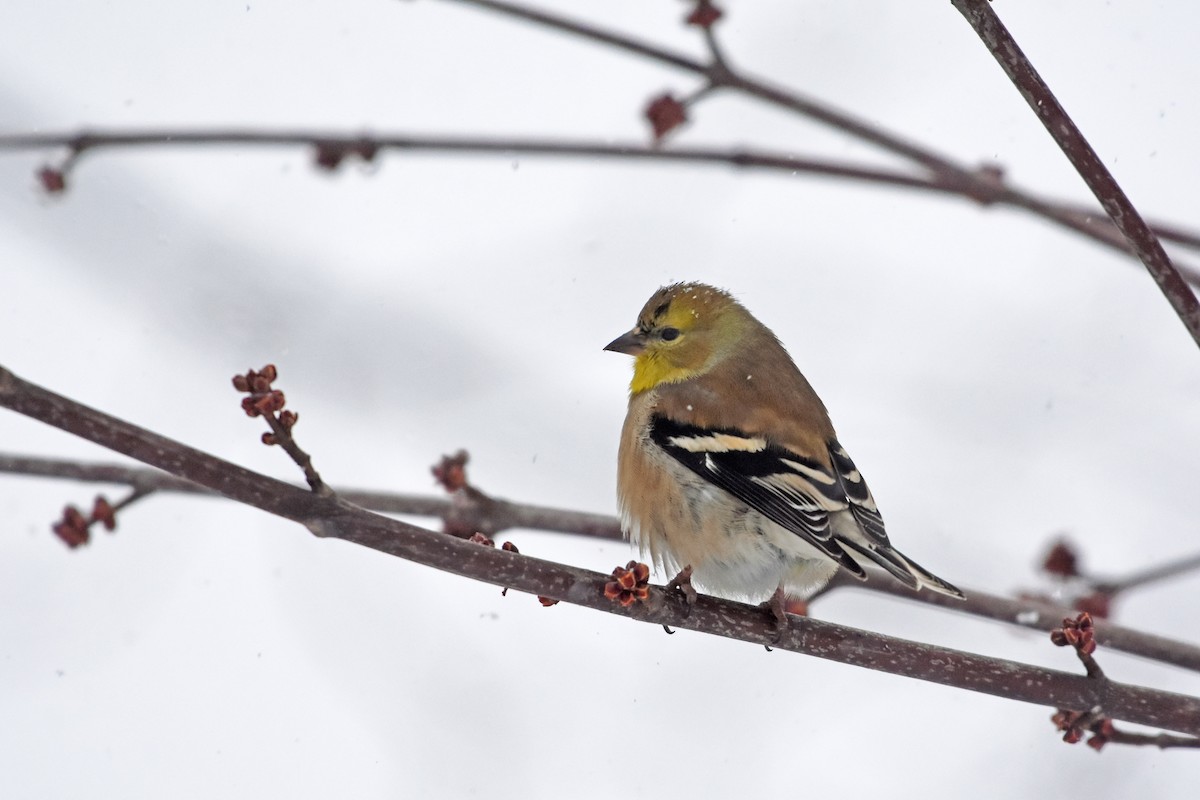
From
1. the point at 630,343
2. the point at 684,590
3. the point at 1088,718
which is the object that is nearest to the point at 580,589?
the point at 684,590

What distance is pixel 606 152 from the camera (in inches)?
142

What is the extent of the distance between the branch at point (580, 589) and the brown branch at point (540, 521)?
596 millimetres

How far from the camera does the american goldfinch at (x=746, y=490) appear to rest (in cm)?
366

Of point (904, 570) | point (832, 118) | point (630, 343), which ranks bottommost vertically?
point (904, 570)

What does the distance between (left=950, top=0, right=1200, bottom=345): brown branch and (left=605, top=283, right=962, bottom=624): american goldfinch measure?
1.17 metres

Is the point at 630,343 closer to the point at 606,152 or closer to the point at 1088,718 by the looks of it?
the point at 606,152

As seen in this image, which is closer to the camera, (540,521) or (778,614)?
(778,614)

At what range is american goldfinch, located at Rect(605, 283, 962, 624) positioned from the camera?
3656 millimetres

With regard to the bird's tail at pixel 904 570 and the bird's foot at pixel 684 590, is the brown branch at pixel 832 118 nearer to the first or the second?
the bird's tail at pixel 904 570

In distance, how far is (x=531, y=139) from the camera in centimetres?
373

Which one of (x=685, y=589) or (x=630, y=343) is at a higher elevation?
(x=630, y=343)

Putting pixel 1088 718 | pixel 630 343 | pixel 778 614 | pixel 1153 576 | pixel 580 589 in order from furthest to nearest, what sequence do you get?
pixel 630 343, pixel 1153 576, pixel 778 614, pixel 1088 718, pixel 580 589

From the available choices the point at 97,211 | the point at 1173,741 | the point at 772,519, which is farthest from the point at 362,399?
the point at 1173,741

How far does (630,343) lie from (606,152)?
48.8 inches
